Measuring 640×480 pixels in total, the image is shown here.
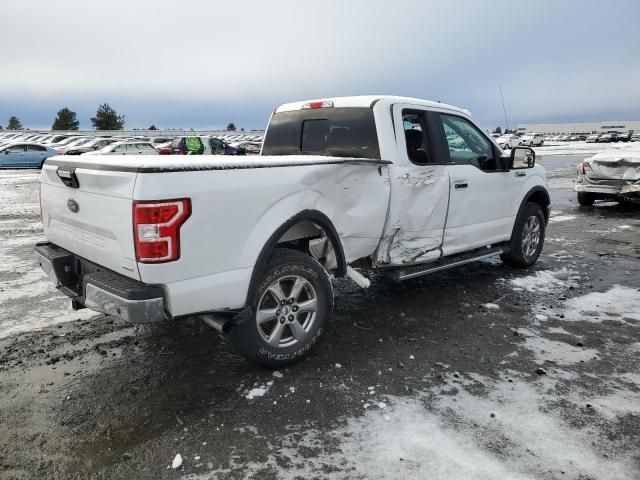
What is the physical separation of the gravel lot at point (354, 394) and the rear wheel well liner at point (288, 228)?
28.2 inches

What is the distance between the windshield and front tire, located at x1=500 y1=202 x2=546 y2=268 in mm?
2700

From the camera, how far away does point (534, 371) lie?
148 inches

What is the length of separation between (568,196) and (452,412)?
43.3ft

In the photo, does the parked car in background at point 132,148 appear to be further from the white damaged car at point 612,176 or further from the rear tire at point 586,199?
the white damaged car at point 612,176

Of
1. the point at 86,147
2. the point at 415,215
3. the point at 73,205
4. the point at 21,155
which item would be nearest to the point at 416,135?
the point at 415,215

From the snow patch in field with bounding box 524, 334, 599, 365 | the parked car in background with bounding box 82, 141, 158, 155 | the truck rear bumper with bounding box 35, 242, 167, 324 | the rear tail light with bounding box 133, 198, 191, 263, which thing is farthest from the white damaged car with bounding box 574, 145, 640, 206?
the parked car in background with bounding box 82, 141, 158, 155

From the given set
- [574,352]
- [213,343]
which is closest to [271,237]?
[213,343]

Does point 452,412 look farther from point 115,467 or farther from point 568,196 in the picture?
point 568,196

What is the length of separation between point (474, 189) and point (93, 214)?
12.3 feet

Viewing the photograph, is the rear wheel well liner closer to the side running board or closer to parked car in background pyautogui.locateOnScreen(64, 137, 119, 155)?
the side running board

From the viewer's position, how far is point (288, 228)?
359 cm

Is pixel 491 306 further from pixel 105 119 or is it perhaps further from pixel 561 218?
pixel 105 119

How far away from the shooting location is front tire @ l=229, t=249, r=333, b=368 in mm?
3533

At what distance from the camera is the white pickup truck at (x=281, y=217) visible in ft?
9.82
